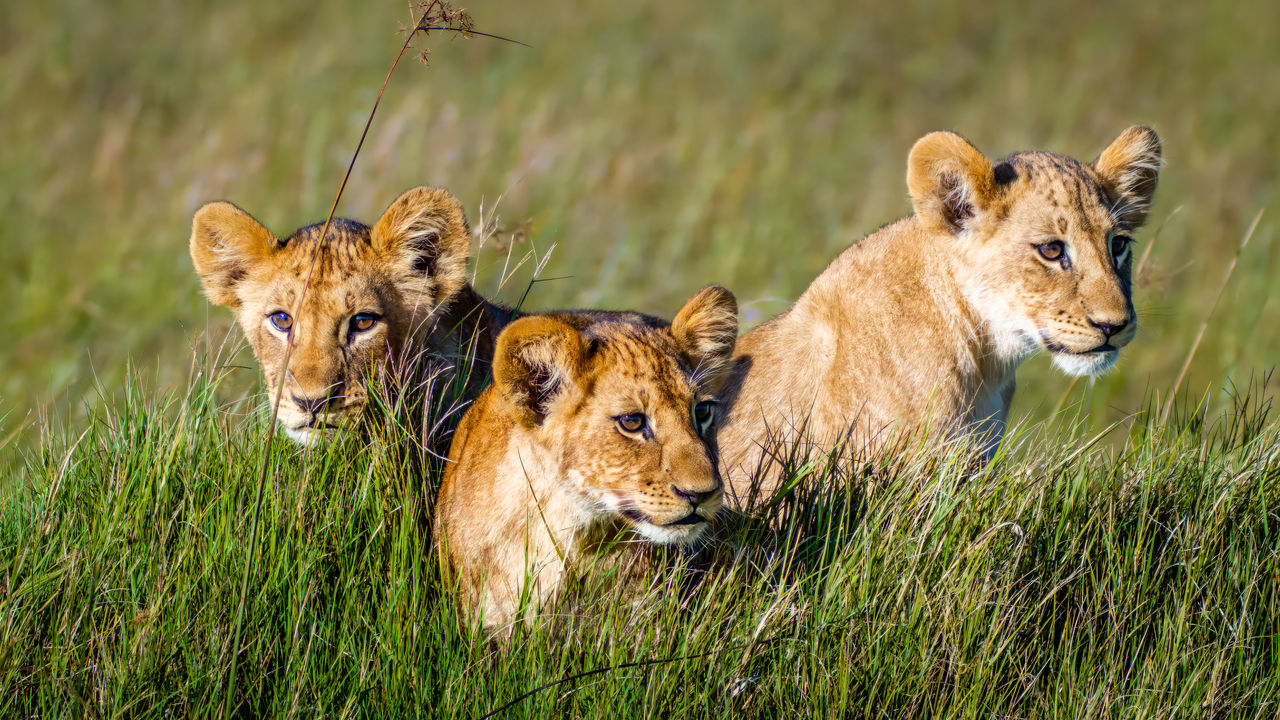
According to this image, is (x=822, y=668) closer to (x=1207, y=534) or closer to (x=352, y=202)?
(x=1207, y=534)

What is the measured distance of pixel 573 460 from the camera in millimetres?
3818

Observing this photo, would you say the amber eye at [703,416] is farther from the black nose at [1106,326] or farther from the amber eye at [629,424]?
the black nose at [1106,326]

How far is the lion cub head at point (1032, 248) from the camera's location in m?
4.94

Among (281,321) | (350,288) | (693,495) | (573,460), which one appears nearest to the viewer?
(693,495)

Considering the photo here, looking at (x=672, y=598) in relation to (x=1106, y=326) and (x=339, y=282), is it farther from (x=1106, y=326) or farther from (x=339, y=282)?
(x=1106, y=326)

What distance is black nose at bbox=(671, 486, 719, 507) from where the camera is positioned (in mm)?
3623

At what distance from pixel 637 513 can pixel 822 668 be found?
0.70 metres

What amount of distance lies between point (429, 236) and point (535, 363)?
1.38 metres

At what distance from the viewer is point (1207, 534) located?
4219 millimetres

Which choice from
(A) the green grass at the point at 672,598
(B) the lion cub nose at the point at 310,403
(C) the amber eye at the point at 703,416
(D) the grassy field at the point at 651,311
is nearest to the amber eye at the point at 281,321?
(D) the grassy field at the point at 651,311

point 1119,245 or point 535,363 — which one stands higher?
point 1119,245

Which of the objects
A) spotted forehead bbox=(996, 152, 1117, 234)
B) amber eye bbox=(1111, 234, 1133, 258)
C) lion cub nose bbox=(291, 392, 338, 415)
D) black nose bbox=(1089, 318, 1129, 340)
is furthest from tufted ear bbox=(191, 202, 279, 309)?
amber eye bbox=(1111, 234, 1133, 258)

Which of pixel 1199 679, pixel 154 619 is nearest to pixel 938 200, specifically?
pixel 1199 679

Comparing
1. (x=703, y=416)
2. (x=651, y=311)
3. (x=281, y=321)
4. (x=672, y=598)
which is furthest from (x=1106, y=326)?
(x=651, y=311)
